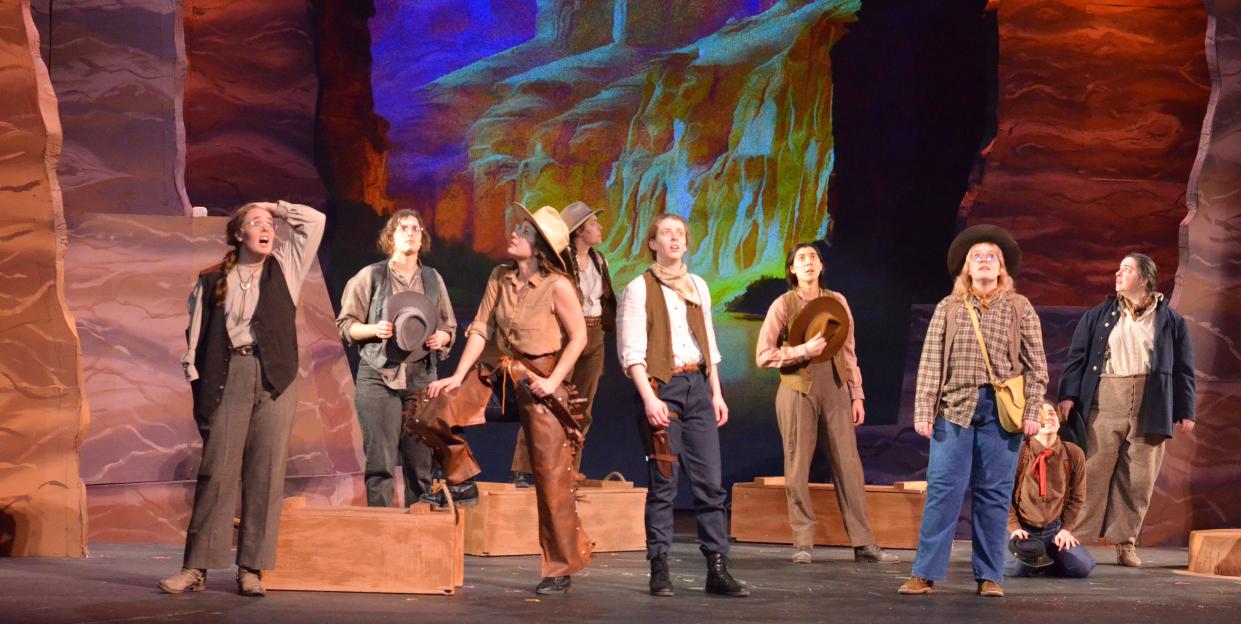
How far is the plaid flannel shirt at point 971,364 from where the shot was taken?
577 cm

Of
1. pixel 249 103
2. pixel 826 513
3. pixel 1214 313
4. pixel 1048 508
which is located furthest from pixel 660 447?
pixel 249 103

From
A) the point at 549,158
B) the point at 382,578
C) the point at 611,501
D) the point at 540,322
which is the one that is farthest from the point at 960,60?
the point at 382,578

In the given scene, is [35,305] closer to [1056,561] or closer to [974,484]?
[974,484]

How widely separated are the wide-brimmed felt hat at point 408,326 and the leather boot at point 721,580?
1.75 meters

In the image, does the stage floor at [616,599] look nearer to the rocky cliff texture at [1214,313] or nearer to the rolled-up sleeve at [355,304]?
the rolled-up sleeve at [355,304]

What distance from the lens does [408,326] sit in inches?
259

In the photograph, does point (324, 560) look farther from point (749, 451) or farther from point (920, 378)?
point (749, 451)

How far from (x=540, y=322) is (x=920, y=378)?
157 centimetres

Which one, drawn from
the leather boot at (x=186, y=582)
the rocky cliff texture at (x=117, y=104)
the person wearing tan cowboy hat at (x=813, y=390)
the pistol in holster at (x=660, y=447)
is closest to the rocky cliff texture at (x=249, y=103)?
the rocky cliff texture at (x=117, y=104)

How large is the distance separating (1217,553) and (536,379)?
3.68 meters

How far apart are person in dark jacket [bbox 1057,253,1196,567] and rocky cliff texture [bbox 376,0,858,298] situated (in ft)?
10.0

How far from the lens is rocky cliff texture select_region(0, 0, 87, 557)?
6.64 metres

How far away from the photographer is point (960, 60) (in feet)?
34.4

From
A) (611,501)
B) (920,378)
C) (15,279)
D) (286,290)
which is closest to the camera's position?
(286,290)
